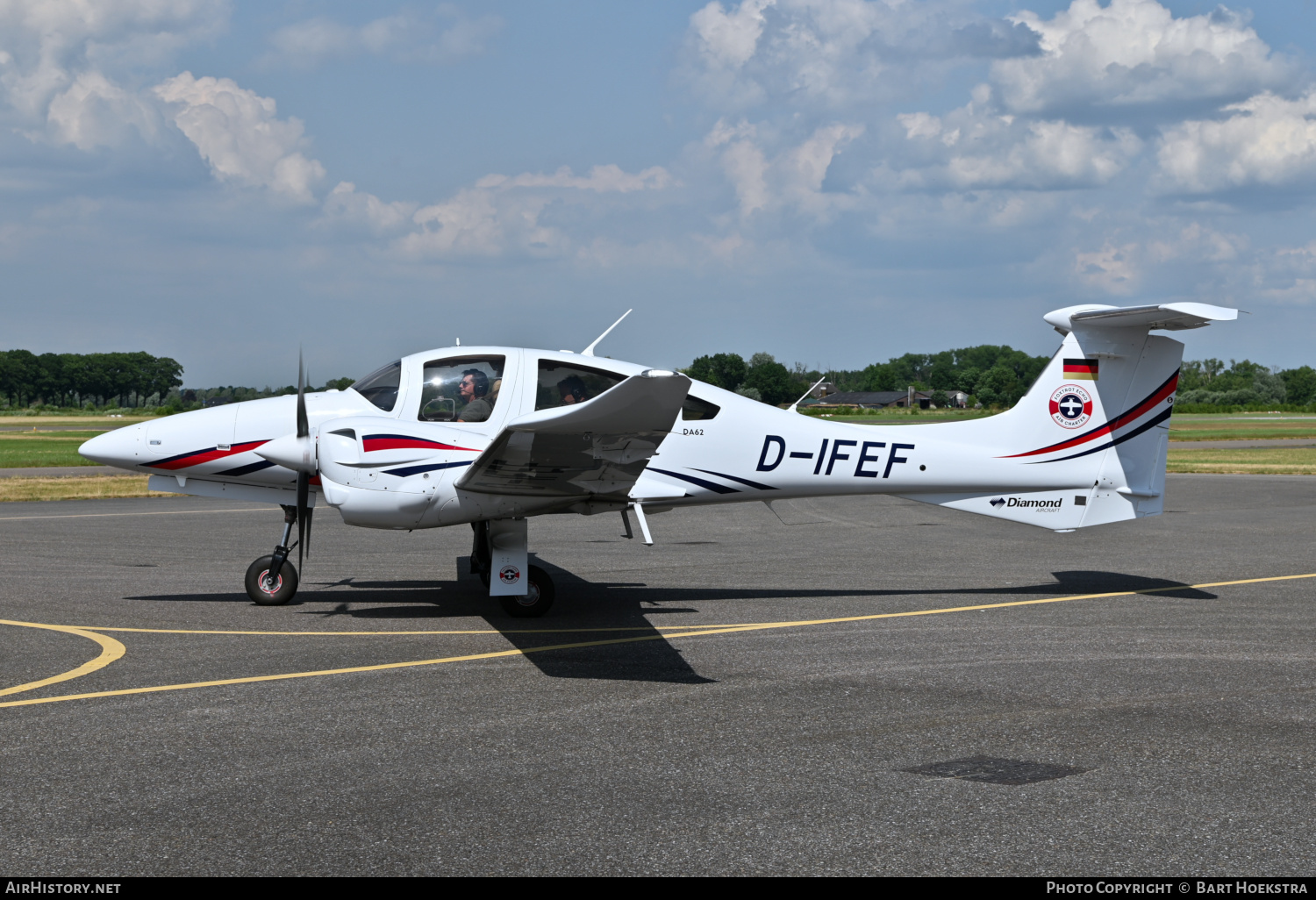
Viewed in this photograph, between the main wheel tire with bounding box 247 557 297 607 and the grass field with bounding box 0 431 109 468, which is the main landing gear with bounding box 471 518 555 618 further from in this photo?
the grass field with bounding box 0 431 109 468

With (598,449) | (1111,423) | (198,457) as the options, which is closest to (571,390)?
(598,449)

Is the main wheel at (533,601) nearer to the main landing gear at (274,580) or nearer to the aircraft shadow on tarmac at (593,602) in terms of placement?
the aircraft shadow on tarmac at (593,602)

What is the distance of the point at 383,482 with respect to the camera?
9.05 meters

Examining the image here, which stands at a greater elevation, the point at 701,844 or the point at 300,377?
the point at 300,377

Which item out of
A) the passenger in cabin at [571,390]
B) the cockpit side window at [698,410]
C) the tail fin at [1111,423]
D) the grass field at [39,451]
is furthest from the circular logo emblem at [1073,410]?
the grass field at [39,451]

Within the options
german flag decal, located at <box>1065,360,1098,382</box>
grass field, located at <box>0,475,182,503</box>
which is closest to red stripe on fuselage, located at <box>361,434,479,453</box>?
german flag decal, located at <box>1065,360,1098,382</box>

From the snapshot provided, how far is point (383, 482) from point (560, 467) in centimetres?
162

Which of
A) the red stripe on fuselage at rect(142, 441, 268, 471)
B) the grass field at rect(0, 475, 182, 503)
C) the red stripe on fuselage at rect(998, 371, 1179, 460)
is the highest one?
the red stripe on fuselage at rect(998, 371, 1179, 460)

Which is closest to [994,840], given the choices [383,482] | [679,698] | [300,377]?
[679,698]

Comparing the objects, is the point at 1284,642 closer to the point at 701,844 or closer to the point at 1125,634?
the point at 1125,634

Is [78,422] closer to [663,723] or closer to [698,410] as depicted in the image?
[698,410]

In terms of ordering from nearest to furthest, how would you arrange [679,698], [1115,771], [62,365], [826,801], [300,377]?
[826,801]
[1115,771]
[679,698]
[300,377]
[62,365]

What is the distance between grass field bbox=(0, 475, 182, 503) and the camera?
22906 millimetres

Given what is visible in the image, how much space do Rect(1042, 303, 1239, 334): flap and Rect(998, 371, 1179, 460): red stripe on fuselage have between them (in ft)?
2.30
